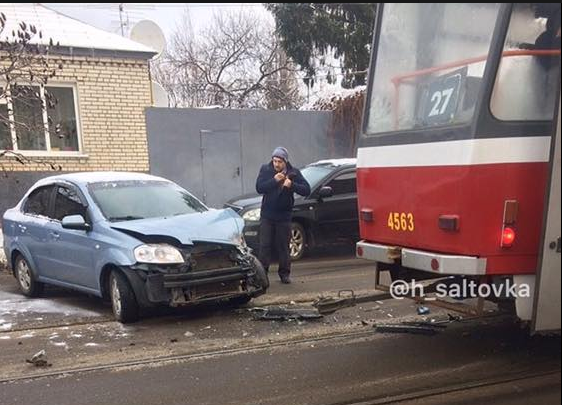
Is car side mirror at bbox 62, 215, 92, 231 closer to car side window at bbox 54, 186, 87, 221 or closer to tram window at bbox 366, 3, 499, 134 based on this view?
car side window at bbox 54, 186, 87, 221

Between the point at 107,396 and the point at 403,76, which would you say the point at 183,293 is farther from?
the point at 403,76

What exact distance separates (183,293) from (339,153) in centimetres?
1039

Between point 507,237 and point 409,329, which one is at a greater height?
point 507,237

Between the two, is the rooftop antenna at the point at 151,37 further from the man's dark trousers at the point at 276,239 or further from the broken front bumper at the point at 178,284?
the broken front bumper at the point at 178,284

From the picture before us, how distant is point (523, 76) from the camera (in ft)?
12.4

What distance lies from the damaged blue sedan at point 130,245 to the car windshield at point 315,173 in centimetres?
303

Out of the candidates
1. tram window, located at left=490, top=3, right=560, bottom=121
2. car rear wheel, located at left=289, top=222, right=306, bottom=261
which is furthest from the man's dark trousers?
tram window, located at left=490, top=3, right=560, bottom=121

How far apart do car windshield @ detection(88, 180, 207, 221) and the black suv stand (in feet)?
7.58

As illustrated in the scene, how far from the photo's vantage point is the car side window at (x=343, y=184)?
9.91 m

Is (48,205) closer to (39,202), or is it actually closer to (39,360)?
(39,202)

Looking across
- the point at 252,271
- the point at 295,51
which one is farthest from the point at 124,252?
the point at 295,51

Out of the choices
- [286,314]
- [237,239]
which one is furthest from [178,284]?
[286,314]

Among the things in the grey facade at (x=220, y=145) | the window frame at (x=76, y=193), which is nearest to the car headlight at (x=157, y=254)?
the window frame at (x=76, y=193)

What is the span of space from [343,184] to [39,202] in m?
4.98
